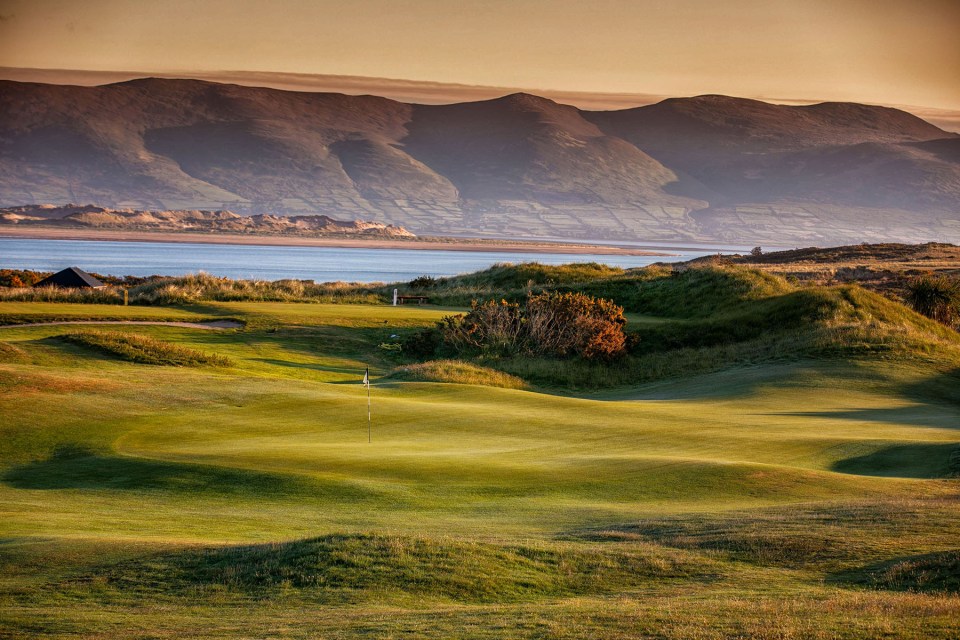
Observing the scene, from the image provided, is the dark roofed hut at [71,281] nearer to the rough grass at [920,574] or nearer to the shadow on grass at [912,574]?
the shadow on grass at [912,574]

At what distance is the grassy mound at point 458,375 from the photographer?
36906 millimetres

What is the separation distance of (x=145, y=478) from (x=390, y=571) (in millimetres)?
7220

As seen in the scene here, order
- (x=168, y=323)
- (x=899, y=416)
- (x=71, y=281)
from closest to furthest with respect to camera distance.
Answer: (x=899, y=416)
(x=168, y=323)
(x=71, y=281)

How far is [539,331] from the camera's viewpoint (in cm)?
4616

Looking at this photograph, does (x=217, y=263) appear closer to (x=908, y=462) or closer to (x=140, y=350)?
(x=140, y=350)

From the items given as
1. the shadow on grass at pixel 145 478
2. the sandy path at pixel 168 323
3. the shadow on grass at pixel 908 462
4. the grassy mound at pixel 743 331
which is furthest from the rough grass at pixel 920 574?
the sandy path at pixel 168 323

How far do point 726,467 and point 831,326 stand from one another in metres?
28.5

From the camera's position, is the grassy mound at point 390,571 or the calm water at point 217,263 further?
the calm water at point 217,263

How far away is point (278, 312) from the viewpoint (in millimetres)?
51344

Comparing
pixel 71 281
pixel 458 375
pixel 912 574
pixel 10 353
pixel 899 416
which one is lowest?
pixel 458 375

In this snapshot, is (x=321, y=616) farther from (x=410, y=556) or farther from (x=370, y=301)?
(x=370, y=301)

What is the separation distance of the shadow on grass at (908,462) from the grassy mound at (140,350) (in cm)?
2159

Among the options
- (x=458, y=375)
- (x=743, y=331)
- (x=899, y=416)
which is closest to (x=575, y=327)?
(x=743, y=331)

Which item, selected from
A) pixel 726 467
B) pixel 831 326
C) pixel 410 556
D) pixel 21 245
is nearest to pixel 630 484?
pixel 726 467
